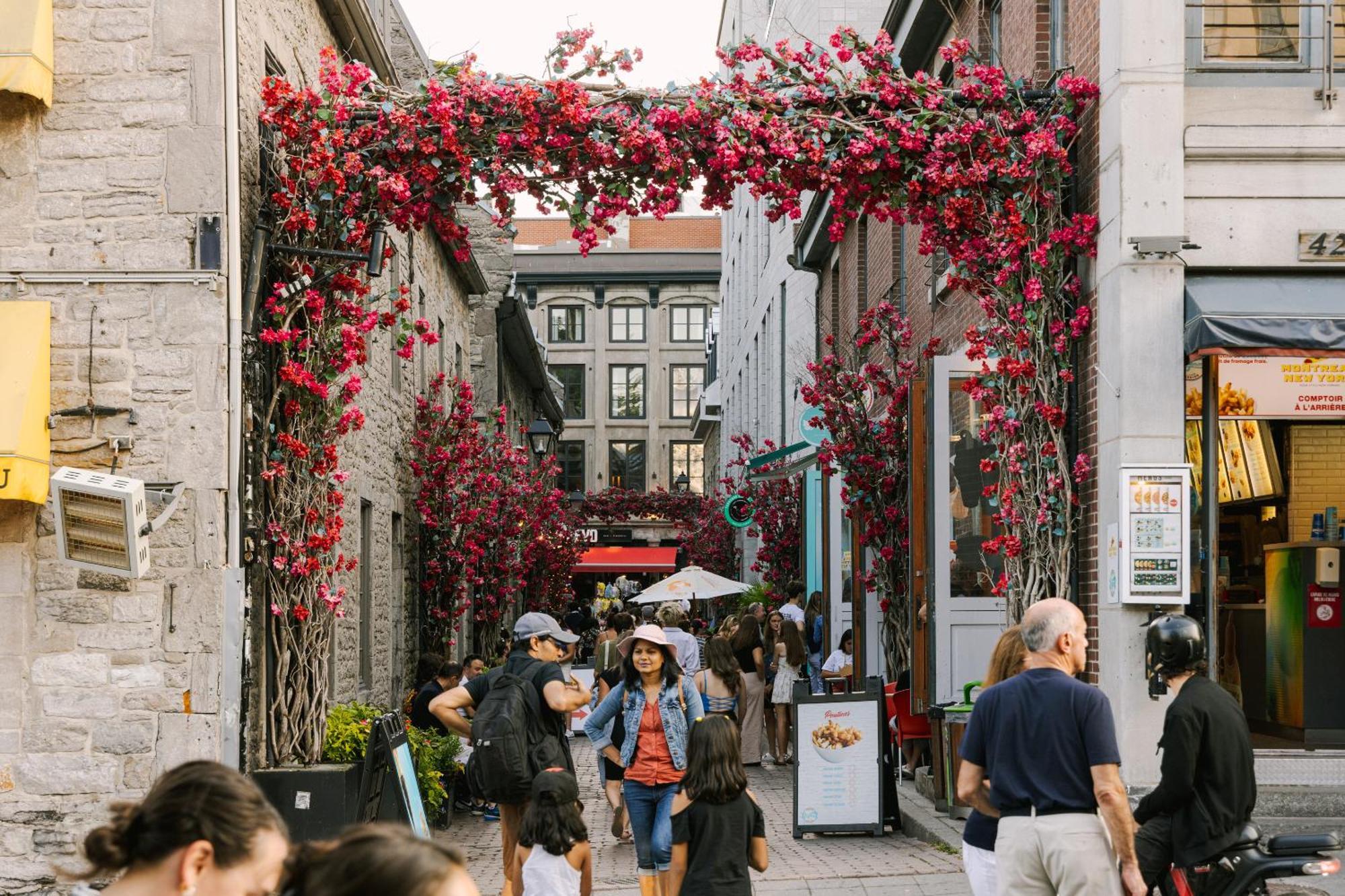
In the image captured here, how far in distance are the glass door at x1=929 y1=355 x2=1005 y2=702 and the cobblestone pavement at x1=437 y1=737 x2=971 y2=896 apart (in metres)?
1.42

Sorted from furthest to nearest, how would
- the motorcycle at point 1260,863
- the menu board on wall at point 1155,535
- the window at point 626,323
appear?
the window at point 626,323 < the menu board on wall at point 1155,535 < the motorcycle at point 1260,863

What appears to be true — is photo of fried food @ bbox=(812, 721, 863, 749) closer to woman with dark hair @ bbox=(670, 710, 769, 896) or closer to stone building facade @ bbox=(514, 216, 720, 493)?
woman with dark hair @ bbox=(670, 710, 769, 896)

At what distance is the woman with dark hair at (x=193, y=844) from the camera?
9.83ft

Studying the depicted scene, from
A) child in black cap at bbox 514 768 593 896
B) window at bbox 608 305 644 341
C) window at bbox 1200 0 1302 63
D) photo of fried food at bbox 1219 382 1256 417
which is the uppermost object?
window at bbox 608 305 644 341

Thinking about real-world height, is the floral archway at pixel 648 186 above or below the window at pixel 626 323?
below

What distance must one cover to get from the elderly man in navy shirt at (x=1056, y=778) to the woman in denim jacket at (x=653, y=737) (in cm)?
301

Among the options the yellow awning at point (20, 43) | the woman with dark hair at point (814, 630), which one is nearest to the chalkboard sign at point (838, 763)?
the yellow awning at point (20, 43)

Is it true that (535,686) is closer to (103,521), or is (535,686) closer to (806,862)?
(103,521)

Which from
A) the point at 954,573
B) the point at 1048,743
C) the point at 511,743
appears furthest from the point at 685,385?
the point at 1048,743

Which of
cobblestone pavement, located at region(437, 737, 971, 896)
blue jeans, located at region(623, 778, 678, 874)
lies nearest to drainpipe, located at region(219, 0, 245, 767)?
cobblestone pavement, located at region(437, 737, 971, 896)

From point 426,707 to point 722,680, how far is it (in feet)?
8.49

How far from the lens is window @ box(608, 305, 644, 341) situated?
213 feet

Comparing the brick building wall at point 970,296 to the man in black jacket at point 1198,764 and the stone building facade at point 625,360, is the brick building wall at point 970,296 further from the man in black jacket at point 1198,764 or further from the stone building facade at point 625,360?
the stone building facade at point 625,360

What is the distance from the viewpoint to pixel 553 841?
22.9ft
